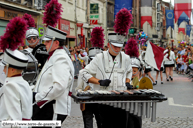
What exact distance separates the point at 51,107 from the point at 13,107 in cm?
98

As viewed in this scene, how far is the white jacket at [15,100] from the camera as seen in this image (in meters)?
3.55

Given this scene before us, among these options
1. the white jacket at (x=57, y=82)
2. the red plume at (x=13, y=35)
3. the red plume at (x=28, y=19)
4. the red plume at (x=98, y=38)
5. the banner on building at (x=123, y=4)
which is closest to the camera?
the red plume at (x=13, y=35)

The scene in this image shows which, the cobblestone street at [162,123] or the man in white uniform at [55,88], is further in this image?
the cobblestone street at [162,123]

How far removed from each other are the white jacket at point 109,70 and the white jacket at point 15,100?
82.6 inches

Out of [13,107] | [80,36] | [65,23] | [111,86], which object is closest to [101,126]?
[111,86]

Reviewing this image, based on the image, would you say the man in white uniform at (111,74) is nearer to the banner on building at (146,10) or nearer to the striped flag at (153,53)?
the striped flag at (153,53)

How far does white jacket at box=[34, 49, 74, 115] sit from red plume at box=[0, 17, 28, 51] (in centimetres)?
68

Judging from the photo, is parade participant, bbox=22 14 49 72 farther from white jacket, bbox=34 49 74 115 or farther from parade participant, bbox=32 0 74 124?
white jacket, bbox=34 49 74 115

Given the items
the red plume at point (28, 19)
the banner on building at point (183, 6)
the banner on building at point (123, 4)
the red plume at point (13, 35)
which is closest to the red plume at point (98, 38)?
the red plume at point (28, 19)

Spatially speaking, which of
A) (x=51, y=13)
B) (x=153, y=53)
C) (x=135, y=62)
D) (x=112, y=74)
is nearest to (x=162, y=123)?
(x=135, y=62)

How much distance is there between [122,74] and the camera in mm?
5727

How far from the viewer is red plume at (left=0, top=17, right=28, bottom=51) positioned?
3805mm

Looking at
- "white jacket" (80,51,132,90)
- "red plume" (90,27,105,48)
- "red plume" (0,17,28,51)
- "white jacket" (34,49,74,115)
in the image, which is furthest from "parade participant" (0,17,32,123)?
"red plume" (90,27,105,48)

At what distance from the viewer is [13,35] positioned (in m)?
3.84
